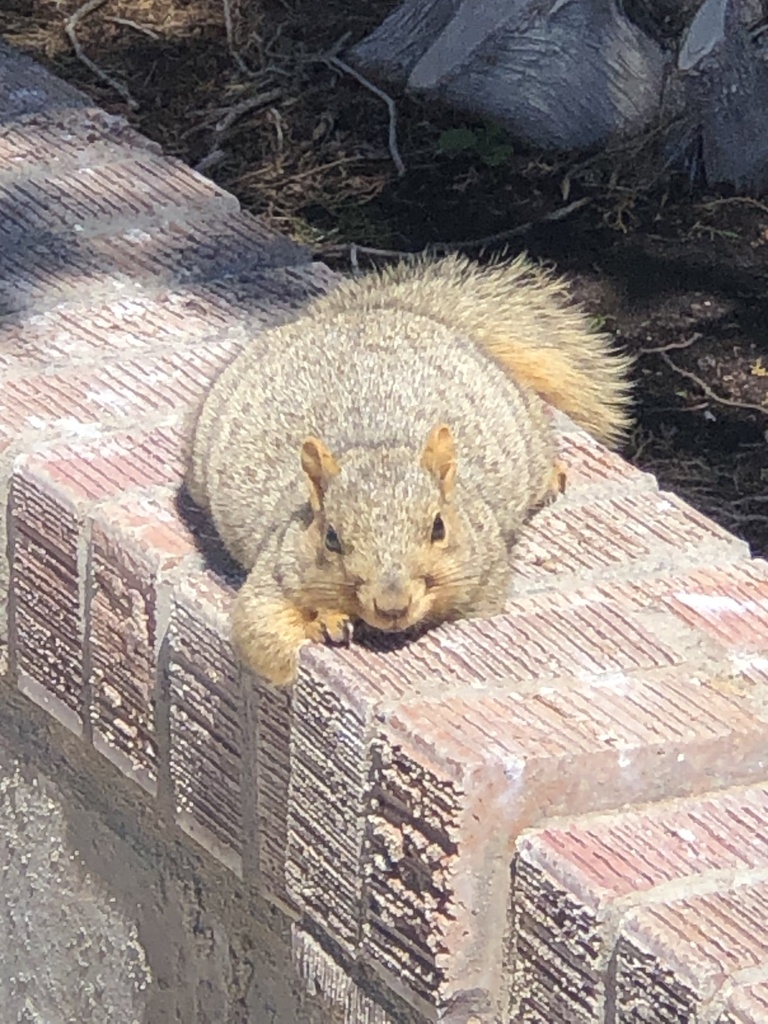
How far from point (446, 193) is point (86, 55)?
914mm

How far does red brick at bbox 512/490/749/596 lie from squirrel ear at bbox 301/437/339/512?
0.68 ft

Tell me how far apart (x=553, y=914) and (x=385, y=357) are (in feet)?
2.81

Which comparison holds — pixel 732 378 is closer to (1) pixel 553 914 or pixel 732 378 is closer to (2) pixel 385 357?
(2) pixel 385 357

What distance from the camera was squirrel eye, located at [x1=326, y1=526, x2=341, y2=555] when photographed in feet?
6.62

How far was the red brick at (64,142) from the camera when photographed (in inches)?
113

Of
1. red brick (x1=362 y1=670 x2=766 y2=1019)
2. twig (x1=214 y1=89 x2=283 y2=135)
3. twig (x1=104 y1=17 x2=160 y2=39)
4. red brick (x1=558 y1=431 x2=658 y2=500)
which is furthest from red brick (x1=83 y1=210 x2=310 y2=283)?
twig (x1=104 y1=17 x2=160 y2=39)

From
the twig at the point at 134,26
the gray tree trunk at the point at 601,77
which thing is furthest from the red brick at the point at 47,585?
the twig at the point at 134,26

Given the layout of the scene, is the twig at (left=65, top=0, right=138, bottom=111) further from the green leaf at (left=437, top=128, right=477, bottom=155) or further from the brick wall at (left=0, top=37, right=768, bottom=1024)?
the brick wall at (left=0, top=37, right=768, bottom=1024)

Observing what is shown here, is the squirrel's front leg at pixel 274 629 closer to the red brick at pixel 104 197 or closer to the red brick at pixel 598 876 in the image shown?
the red brick at pixel 598 876

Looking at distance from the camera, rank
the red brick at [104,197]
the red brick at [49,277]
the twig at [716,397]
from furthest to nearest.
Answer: the twig at [716,397]
the red brick at [104,197]
the red brick at [49,277]

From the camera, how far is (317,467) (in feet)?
6.72

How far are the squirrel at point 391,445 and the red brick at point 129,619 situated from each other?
3.0 inches

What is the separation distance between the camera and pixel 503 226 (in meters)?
3.93

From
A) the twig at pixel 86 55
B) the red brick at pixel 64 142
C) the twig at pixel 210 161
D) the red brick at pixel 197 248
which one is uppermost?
the red brick at pixel 64 142
